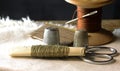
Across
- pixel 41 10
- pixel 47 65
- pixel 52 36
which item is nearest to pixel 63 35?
pixel 52 36

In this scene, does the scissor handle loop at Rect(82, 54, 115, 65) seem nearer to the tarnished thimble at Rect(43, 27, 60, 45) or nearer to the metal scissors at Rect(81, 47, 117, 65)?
the metal scissors at Rect(81, 47, 117, 65)

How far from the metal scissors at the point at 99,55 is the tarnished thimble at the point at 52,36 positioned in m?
0.10

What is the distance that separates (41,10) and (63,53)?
591mm

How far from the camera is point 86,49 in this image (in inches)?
33.2

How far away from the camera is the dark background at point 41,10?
4.41 feet

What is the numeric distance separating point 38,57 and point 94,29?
0.78 feet

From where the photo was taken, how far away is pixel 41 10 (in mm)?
1361

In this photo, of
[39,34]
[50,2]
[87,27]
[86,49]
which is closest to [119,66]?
[86,49]

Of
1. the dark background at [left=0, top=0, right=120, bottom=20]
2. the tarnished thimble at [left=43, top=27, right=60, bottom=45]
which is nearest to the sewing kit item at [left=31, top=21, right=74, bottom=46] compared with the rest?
the tarnished thimble at [left=43, top=27, right=60, bottom=45]

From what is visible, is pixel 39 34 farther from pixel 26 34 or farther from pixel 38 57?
pixel 38 57

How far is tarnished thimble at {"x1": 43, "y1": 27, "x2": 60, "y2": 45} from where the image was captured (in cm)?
87

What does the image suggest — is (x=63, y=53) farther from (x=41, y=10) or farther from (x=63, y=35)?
(x=41, y=10)

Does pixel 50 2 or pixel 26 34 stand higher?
pixel 50 2

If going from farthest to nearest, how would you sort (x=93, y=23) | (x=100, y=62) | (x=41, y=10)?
(x=41, y=10) → (x=93, y=23) → (x=100, y=62)
